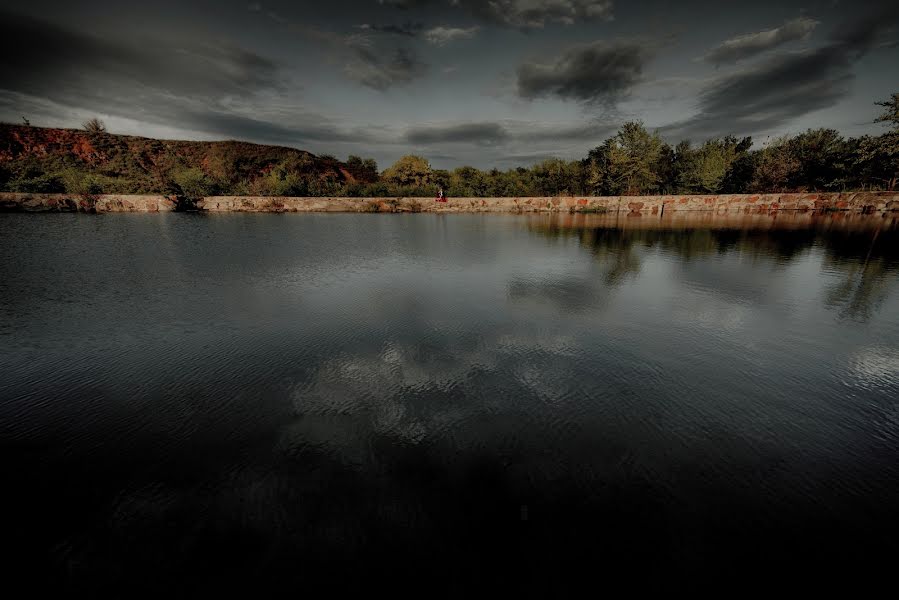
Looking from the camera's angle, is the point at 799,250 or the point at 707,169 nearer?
the point at 799,250

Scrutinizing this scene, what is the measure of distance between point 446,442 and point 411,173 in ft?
366

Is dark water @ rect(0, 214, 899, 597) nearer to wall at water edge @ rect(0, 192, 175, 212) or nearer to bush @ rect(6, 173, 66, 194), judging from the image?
wall at water edge @ rect(0, 192, 175, 212)

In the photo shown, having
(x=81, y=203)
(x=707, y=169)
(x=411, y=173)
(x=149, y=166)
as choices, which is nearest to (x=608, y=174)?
(x=707, y=169)

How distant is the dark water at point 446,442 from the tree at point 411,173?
327 ft

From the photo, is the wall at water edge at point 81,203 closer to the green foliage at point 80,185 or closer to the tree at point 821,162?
the green foliage at point 80,185

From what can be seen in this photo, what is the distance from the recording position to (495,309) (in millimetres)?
13383

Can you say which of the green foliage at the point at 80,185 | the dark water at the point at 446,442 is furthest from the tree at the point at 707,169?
the green foliage at the point at 80,185

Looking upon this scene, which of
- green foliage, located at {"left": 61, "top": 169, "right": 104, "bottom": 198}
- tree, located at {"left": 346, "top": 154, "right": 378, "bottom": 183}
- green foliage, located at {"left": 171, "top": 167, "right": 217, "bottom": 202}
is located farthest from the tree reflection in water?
tree, located at {"left": 346, "top": 154, "right": 378, "bottom": 183}

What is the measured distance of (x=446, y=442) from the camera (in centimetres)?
630

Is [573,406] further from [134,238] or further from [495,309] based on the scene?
[134,238]

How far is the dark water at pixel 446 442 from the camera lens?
14.1 ft

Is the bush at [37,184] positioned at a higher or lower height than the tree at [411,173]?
lower

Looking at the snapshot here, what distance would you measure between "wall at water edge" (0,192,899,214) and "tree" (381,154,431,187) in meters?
22.1

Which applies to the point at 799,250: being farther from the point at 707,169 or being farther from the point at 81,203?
the point at 81,203
